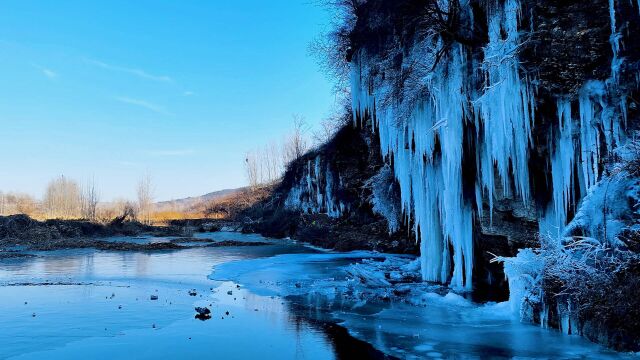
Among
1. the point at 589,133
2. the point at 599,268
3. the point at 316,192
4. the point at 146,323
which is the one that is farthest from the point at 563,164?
the point at 316,192

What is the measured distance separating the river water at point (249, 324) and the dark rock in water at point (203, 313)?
0.65 feet

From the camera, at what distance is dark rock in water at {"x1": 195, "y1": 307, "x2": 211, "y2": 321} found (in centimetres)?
911

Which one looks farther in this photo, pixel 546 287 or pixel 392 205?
pixel 392 205

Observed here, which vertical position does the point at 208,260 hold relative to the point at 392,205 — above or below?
below

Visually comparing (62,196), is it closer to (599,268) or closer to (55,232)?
(55,232)

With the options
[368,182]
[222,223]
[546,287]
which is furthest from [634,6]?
[222,223]

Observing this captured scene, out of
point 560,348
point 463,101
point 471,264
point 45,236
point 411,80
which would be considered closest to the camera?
point 560,348

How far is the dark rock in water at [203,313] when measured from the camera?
29.9 feet

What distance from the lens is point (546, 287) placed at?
7.32 metres

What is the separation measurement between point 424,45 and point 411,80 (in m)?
1.13

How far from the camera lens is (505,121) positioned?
31.4ft

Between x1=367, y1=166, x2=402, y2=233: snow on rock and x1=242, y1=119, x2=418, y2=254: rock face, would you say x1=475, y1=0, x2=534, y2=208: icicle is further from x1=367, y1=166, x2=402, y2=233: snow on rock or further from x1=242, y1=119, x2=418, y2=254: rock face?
x1=242, y1=119, x2=418, y2=254: rock face

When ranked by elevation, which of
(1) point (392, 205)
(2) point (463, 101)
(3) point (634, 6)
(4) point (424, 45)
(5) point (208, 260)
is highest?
(4) point (424, 45)

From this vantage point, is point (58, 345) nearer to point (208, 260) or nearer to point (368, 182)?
point (208, 260)
